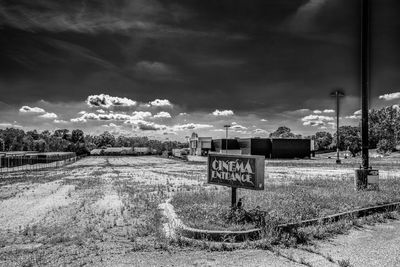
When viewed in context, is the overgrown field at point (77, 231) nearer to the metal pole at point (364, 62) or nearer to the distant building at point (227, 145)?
the metal pole at point (364, 62)

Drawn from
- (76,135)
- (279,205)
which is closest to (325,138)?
(76,135)

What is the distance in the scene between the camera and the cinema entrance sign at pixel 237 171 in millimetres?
7195

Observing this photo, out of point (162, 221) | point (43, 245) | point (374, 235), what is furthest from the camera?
point (162, 221)

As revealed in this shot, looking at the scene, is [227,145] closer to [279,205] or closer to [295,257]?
[279,205]

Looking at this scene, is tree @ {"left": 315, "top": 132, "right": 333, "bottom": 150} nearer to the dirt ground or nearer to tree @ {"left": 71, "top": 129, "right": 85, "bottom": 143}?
tree @ {"left": 71, "top": 129, "right": 85, "bottom": 143}

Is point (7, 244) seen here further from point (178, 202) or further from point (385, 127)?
point (385, 127)

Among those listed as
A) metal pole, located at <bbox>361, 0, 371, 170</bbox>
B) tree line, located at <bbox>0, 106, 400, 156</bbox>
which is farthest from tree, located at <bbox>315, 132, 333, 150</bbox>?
metal pole, located at <bbox>361, 0, 371, 170</bbox>

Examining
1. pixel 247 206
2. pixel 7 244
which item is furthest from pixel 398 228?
pixel 7 244

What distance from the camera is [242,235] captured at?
622 centimetres

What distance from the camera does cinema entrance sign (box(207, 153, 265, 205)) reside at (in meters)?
7.20

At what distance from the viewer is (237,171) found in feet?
25.1

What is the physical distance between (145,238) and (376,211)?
23.1ft

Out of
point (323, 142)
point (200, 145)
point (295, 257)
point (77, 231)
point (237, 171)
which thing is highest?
point (323, 142)

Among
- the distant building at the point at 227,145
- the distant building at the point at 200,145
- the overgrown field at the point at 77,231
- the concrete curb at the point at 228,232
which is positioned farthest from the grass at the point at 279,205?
the distant building at the point at 200,145
